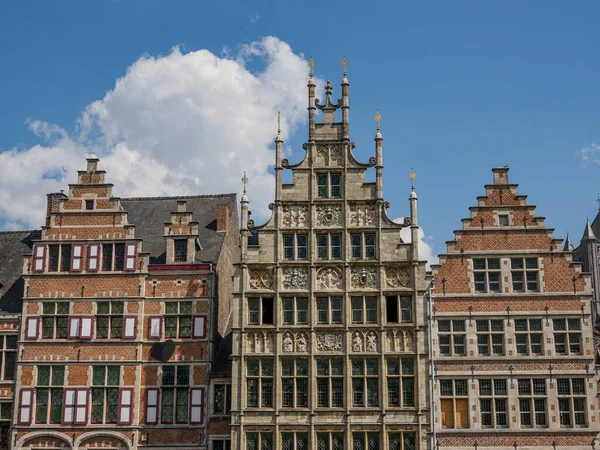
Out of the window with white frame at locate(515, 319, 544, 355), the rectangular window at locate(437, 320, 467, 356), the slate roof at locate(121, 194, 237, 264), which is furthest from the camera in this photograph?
the slate roof at locate(121, 194, 237, 264)

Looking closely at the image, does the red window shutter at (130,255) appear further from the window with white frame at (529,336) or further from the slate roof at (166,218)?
the window with white frame at (529,336)

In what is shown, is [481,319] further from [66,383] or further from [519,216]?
[66,383]

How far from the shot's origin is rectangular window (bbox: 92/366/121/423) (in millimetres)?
35750

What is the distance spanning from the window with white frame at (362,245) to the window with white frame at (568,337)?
8274mm

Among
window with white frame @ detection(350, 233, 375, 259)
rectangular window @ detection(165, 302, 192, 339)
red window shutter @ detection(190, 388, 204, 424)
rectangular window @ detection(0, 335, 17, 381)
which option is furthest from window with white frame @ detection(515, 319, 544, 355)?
rectangular window @ detection(0, 335, 17, 381)

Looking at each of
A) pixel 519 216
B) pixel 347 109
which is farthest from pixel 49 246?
pixel 519 216

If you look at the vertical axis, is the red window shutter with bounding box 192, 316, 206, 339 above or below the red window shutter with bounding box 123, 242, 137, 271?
below

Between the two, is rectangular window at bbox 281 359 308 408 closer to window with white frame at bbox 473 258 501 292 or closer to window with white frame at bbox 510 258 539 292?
window with white frame at bbox 473 258 501 292

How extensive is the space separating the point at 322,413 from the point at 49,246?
573 inches

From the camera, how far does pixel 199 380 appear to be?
35.8 meters

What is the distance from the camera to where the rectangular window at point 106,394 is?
35750mm

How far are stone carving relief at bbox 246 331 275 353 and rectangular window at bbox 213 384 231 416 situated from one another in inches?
87.8

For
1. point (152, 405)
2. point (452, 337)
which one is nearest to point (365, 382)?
point (452, 337)

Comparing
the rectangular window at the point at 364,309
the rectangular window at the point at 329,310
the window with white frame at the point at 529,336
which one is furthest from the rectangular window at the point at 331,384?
the window with white frame at the point at 529,336
